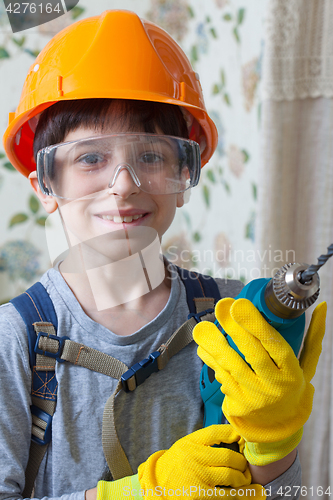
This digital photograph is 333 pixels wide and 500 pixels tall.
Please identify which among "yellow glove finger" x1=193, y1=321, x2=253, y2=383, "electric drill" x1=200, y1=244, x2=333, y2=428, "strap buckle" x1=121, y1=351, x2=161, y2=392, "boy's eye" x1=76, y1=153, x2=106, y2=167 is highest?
"boy's eye" x1=76, y1=153, x2=106, y2=167

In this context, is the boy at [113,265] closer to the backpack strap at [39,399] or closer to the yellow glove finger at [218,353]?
the backpack strap at [39,399]

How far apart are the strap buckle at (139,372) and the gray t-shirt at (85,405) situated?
0.02 meters

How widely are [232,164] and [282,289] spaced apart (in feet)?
3.92

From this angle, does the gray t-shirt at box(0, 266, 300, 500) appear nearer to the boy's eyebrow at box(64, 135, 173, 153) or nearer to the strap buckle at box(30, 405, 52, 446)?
the strap buckle at box(30, 405, 52, 446)

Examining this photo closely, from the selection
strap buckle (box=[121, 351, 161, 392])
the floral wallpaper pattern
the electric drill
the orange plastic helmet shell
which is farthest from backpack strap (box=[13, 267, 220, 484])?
the floral wallpaper pattern

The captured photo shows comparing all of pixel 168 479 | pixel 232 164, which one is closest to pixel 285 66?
pixel 232 164

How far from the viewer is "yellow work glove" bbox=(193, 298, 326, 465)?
53 centimetres

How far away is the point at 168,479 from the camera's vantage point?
0.61m

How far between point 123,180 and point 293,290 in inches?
14.0

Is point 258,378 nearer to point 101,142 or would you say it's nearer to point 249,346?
point 249,346

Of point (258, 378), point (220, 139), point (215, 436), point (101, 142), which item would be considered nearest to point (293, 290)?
point (258, 378)

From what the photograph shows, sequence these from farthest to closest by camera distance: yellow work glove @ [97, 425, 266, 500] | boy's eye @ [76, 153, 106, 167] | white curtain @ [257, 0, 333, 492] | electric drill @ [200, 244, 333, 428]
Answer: white curtain @ [257, 0, 333, 492] < boy's eye @ [76, 153, 106, 167] < yellow work glove @ [97, 425, 266, 500] < electric drill @ [200, 244, 333, 428]

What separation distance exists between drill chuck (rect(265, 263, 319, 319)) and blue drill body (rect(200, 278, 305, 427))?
27 mm

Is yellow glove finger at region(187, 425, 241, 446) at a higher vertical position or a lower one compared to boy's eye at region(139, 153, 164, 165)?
lower
